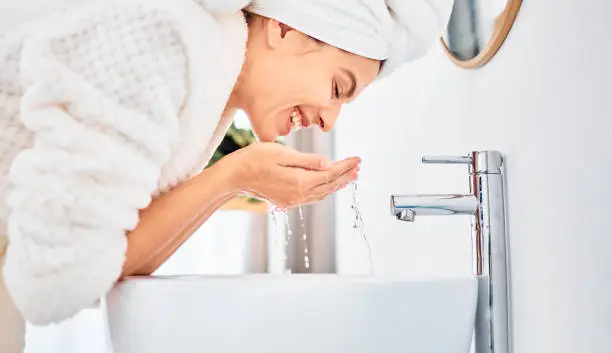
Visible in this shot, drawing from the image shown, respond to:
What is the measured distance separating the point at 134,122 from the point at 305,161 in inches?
9.3

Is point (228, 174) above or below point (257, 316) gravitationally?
above

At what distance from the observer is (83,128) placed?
75 cm

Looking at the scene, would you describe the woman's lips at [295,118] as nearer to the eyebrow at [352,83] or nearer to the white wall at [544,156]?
the eyebrow at [352,83]

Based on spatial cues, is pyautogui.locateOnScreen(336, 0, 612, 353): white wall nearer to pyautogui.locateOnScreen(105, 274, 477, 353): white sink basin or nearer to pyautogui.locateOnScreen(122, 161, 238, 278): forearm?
pyautogui.locateOnScreen(105, 274, 477, 353): white sink basin

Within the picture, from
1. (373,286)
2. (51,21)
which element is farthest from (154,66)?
(373,286)

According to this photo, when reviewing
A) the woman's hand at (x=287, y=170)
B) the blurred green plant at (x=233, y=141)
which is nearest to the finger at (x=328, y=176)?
the woman's hand at (x=287, y=170)

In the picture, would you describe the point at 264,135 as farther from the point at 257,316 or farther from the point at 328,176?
→ the point at 257,316

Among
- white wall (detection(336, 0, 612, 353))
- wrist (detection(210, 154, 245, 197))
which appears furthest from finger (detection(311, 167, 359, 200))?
white wall (detection(336, 0, 612, 353))

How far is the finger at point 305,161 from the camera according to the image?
2.91 feet

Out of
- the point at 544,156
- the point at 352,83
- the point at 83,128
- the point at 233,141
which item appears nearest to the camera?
the point at 83,128

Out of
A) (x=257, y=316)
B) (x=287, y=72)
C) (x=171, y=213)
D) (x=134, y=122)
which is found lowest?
(x=257, y=316)

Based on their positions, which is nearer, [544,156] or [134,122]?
[134,122]

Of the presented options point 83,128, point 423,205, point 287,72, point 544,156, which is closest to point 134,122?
point 83,128

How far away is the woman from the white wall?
18 centimetres
